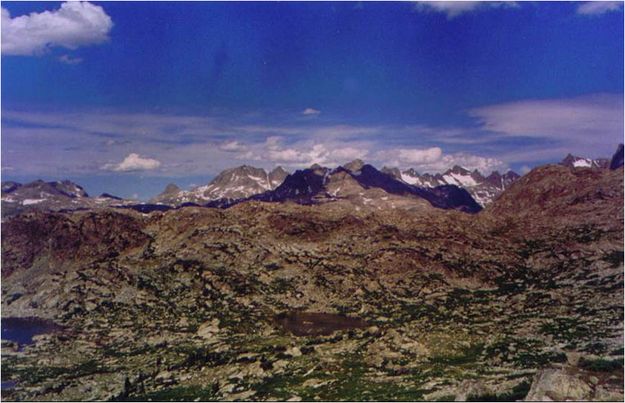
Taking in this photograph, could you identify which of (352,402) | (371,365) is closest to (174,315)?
(371,365)

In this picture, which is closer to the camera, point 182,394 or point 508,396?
point 508,396

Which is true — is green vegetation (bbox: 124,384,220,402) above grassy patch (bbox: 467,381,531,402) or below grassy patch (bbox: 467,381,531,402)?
below

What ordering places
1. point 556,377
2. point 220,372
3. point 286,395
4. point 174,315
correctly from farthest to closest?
point 174,315 → point 220,372 → point 286,395 → point 556,377

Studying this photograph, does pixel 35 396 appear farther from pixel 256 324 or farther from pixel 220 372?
pixel 256 324

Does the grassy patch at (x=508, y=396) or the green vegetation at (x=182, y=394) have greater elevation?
the grassy patch at (x=508, y=396)

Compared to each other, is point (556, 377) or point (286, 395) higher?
point (556, 377)

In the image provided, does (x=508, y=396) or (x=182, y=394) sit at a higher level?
(x=508, y=396)

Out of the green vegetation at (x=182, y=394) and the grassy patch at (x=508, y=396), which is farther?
the green vegetation at (x=182, y=394)

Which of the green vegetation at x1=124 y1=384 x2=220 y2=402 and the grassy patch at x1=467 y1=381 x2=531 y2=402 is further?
the green vegetation at x1=124 y1=384 x2=220 y2=402

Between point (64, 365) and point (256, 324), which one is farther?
point (256, 324)

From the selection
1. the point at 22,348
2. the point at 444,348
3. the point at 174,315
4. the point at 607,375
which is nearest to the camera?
the point at 607,375
